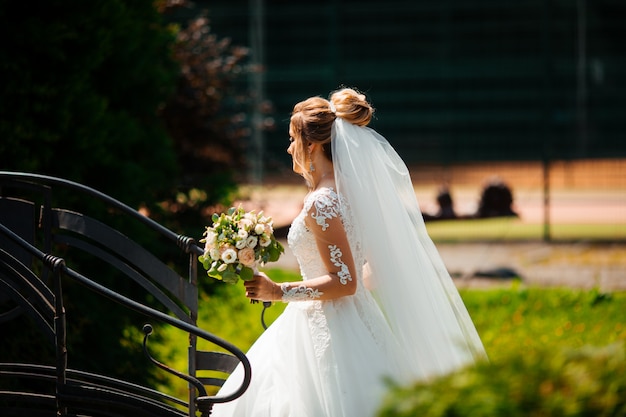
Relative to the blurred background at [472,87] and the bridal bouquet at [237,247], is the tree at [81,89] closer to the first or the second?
the bridal bouquet at [237,247]

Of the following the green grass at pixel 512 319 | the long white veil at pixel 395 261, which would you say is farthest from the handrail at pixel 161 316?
the green grass at pixel 512 319

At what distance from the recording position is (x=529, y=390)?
5.26 ft

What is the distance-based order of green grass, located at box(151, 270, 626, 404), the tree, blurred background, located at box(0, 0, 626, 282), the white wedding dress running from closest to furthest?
1. the white wedding dress
2. the tree
3. blurred background, located at box(0, 0, 626, 282)
4. green grass, located at box(151, 270, 626, 404)

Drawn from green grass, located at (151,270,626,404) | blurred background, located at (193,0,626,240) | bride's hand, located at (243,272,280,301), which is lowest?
green grass, located at (151,270,626,404)

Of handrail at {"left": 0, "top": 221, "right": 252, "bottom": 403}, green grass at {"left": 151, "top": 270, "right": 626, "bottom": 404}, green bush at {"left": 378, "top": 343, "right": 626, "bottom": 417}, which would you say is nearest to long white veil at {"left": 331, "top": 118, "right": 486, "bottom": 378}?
handrail at {"left": 0, "top": 221, "right": 252, "bottom": 403}

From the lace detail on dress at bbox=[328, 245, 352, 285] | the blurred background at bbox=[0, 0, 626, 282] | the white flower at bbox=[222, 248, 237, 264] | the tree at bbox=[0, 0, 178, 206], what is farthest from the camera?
the blurred background at bbox=[0, 0, 626, 282]

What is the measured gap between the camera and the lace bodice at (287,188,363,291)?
327cm

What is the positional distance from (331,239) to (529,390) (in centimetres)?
168

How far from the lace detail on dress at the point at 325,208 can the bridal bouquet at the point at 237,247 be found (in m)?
0.23

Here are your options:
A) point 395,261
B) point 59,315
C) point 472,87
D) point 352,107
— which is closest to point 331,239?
point 395,261

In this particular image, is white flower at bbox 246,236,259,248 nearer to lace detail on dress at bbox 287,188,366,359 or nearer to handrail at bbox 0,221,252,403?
lace detail on dress at bbox 287,188,366,359

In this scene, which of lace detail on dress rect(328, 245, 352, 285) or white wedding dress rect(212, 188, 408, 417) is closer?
white wedding dress rect(212, 188, 408, 417)

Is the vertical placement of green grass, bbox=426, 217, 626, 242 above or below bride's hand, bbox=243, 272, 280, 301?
above

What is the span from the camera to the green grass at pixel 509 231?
10.7 metres
